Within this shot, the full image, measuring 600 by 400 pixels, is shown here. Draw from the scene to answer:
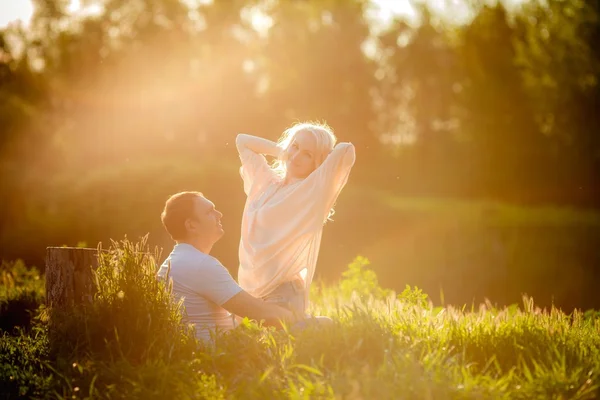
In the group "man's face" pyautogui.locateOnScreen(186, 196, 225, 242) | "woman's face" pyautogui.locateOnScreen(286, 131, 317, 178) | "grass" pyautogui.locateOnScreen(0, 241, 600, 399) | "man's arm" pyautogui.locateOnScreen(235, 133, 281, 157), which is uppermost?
"man's arm" pyautogui.locateOnScreen(235, 133, 281, 157)

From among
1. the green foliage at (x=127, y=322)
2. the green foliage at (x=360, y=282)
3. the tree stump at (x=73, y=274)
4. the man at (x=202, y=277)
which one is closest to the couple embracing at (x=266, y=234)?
the man at (x=202, y=277)

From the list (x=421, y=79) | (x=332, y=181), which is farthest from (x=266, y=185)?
(x=421, y=79)

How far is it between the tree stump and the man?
0.64 m

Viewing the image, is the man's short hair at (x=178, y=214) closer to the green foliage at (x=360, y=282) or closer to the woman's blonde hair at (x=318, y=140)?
the woman's blonde hair at (x=318, y=140)

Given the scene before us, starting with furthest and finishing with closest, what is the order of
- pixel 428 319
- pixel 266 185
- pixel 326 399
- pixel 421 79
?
1. pixel 421 79
2. pixel 266 185
3. pixel 428 319
4. pixel 326 399

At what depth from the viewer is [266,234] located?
6.13 m

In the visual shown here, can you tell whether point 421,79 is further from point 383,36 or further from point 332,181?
point 332,181

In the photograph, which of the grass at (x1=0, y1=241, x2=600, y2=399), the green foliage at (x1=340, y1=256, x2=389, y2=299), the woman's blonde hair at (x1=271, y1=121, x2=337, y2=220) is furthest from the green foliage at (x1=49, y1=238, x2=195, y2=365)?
the green foliage at (x1=340, y1=256, x2=389, y2=299)

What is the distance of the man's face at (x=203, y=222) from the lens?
5406mm

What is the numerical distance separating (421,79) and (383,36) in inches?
151

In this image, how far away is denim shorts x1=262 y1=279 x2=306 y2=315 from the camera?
5.91 meters

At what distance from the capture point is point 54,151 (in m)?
23.4

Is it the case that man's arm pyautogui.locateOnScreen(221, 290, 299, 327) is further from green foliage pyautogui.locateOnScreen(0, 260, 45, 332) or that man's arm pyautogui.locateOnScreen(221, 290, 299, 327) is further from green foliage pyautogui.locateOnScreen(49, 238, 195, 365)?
green foliage pyautogui.locateOnScreen(0, 260, 45, 332)

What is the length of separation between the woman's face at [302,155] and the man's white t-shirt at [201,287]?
1.23 meters
